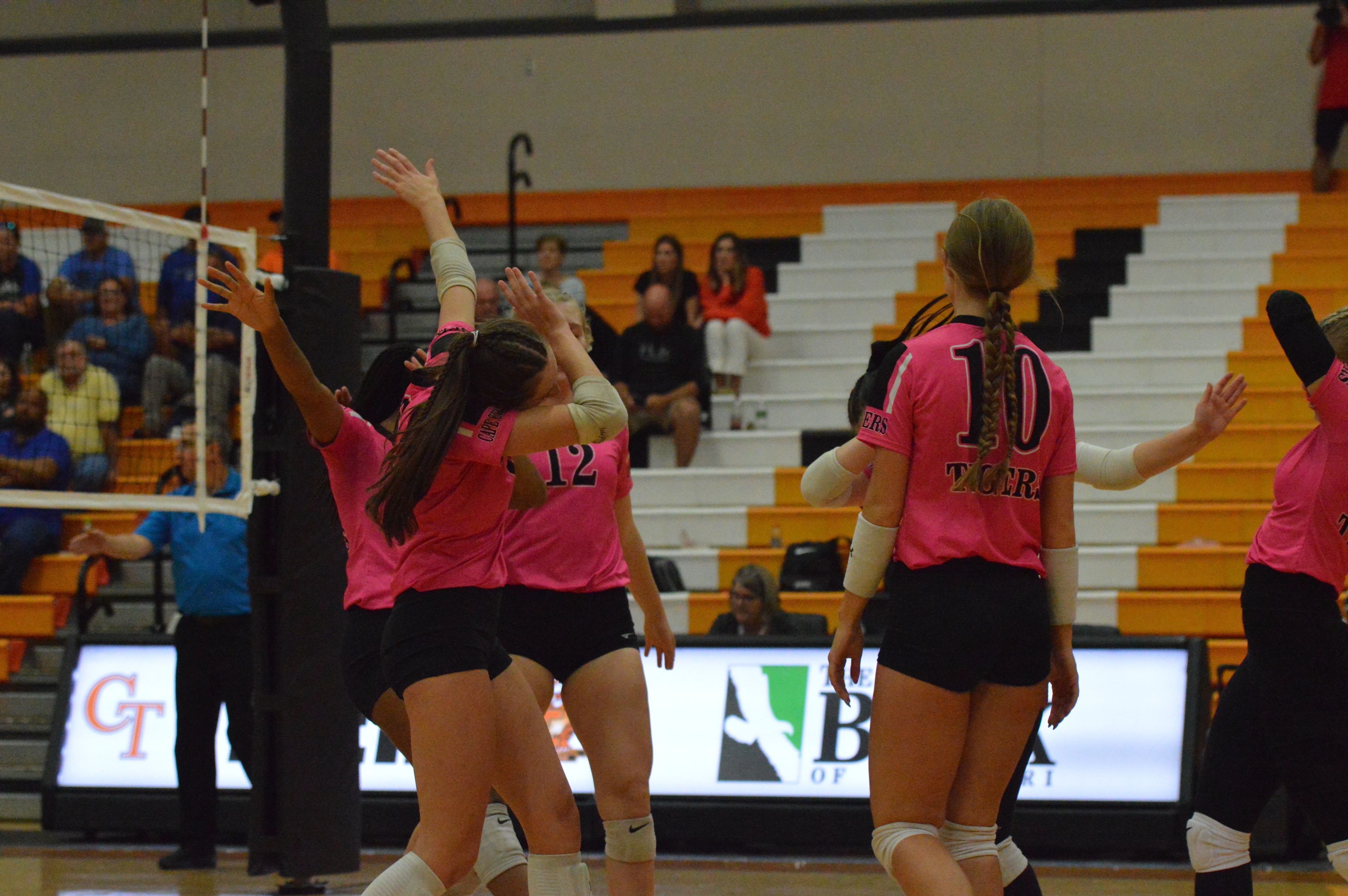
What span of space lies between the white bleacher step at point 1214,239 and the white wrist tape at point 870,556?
9.00 meters

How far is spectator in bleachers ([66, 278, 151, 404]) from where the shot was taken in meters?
8.34

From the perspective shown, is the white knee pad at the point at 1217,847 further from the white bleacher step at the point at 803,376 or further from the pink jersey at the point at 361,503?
the white bleacher step at the point at 803,376

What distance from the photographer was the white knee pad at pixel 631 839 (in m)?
3.82

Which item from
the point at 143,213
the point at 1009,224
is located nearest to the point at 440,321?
the point at 1009,224

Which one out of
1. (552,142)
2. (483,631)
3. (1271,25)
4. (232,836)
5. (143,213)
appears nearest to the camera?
(483,631)

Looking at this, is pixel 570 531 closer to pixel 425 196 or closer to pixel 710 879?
pixel 425 196

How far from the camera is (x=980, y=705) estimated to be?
302cm

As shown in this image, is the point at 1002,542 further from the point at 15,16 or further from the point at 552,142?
the point at 15,16

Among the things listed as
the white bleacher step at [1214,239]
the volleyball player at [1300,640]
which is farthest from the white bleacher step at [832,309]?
the volleyball player at [1300,640]

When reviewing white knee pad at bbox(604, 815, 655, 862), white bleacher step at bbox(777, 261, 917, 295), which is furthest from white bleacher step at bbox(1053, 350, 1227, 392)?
white knee pad at bbox(604, 815, 655, 862)

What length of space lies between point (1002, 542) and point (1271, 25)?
35.8ft

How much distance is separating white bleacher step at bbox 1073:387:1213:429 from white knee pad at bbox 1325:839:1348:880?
21.5ft

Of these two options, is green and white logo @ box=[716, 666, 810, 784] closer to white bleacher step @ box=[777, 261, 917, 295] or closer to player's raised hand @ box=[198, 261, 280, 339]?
player's raised hand @ box=[198, 261, 280, 339]

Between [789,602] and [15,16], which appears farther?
[15,16]
